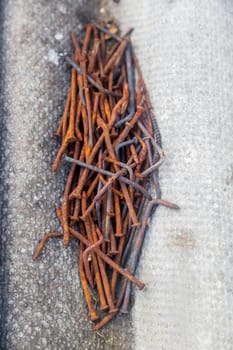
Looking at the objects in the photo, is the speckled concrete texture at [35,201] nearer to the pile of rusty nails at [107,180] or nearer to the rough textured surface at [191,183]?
the pile of rusty nails at [107,180]

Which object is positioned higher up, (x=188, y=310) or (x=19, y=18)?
(x=19, y=18)

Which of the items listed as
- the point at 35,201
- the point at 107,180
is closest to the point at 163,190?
the point at 107,180

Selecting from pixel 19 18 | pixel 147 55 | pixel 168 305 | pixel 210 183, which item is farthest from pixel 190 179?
pixel 19 18

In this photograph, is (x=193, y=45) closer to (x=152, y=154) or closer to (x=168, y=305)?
(x=152, y=154)

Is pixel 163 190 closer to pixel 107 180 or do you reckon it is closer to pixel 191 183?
pixel 191 183

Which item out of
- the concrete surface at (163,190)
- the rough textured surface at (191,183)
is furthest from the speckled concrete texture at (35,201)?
the rough textured surface at (191,183)
